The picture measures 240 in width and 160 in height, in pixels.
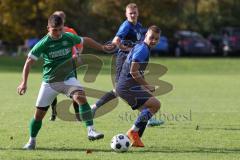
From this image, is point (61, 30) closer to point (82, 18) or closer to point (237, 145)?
point (237, 145)

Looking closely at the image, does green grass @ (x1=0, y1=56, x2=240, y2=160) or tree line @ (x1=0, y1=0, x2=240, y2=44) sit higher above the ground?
green grass @ (x1=0, y1=56, x2=240, y2=160)

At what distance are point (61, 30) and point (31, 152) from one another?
6.08 feet

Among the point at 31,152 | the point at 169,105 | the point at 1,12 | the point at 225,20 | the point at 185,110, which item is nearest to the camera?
the point at 31,152

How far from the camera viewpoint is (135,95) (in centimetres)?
1035

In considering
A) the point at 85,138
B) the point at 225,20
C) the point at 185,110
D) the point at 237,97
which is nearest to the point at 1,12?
the point at 225,20

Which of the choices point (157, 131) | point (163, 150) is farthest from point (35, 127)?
point (157, 131)

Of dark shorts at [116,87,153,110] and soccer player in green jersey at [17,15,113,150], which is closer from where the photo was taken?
soccer player in green jersey at [17,15,113,150]

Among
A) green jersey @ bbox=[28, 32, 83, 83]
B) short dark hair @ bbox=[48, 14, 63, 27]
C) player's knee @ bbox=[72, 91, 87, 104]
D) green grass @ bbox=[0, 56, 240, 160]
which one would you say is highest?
short dark hair @ bbox=[48, 14, 63, 27]

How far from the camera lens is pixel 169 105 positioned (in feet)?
56.3

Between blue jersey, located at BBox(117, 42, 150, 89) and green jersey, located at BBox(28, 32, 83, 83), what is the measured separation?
2.71ft

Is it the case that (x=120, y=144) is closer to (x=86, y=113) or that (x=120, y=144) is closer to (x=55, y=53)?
(x=86, y=113)

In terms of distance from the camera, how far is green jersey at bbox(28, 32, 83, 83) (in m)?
9.99

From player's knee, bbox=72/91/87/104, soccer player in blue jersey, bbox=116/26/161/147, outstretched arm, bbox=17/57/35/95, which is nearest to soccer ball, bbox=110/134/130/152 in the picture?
soccer player in blue jersey, bbox=116/26/161/147

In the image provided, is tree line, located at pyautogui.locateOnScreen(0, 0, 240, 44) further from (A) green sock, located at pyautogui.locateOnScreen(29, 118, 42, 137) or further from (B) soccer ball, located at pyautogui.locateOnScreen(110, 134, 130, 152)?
(B) soccer ball, located at pyautogui.locateOnScreen(110, 134, 130, 152)
